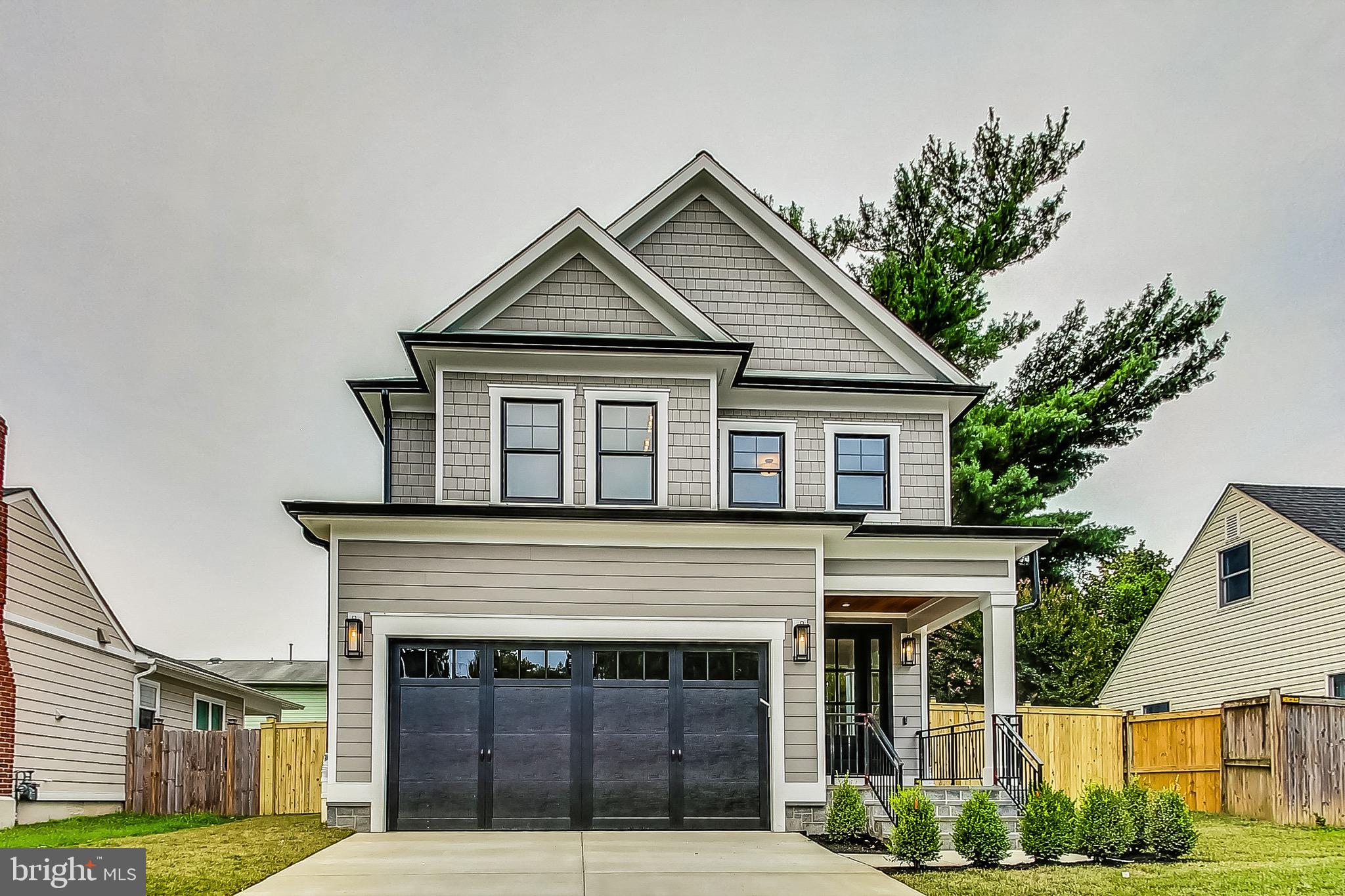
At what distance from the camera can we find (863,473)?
1820 centimetres

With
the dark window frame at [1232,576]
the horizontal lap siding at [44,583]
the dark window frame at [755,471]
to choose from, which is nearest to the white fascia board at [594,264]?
the dark window frame at [755,471]

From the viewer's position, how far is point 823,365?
1859 centimetres

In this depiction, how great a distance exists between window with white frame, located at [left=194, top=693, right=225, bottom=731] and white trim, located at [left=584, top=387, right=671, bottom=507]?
14.4m

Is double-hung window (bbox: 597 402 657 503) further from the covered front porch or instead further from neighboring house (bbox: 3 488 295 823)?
neighboring house (bbox: 3 488 295 823)

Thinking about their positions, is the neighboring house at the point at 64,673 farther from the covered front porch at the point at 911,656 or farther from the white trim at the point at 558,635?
the covered front porch at the point at 911,656

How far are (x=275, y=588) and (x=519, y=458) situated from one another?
2499cm

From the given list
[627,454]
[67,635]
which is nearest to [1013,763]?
[627,454]

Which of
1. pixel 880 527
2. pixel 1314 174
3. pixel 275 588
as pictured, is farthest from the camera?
pixel 275 588

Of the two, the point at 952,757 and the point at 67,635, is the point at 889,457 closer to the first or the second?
the point at 952,757

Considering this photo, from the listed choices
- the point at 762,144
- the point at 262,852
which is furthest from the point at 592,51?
the point at 262,852

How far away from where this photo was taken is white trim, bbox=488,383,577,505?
52.4 feet

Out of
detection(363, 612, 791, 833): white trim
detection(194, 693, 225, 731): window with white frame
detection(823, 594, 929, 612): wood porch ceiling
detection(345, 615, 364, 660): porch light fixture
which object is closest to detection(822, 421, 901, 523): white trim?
detection(823, 594, 929, 612): wood porch ceiling

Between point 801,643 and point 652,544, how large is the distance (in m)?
2.16

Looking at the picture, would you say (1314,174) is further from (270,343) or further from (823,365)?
(270,343)
